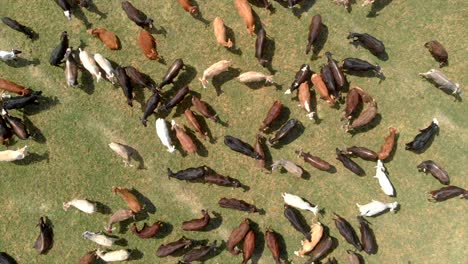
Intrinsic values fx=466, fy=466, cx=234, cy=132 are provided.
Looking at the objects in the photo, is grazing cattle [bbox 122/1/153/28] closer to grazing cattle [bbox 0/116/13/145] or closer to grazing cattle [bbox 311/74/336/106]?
grazing cattle [bbox 0/116/13/145]

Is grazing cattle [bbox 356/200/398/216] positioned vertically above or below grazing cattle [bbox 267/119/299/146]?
below

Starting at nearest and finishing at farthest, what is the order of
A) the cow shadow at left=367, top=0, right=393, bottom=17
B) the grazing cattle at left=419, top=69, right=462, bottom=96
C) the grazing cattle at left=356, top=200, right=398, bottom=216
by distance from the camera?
the grazing cattle at left=419, top=69, right=462, bottom=96 < the grazing cattle at left=356, top=200, right=398, bottom=216 < the cow shadow at left=367, top=0, right=393, bottom=17

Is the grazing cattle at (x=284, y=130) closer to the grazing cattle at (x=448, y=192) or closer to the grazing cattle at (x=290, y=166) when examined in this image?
the grazing cattle at (x=290, y=166)

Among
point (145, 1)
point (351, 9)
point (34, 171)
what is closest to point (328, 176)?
point (351, 9)

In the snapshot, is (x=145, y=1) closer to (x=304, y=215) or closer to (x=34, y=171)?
(x=34, y=171)

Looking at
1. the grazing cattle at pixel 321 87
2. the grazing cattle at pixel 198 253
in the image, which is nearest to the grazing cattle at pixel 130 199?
the grazing cattle at pixel 198 253

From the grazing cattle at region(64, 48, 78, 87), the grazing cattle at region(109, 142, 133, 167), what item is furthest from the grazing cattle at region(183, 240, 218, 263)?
the grazing cattle at region(64, 48, 78, 87)
